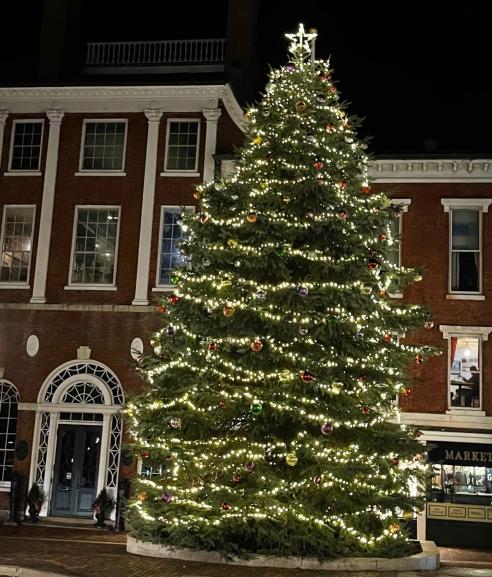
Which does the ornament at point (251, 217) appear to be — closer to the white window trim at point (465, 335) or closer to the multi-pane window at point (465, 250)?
the white window trim at point (465, 335)

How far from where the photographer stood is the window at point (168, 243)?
70.3 ft

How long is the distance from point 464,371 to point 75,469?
1084cm

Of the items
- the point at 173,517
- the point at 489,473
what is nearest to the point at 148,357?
the point at 173,517

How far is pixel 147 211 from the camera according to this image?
21672 mm

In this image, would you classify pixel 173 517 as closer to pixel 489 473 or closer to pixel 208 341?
pixel 208 341

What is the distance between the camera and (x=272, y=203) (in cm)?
1389

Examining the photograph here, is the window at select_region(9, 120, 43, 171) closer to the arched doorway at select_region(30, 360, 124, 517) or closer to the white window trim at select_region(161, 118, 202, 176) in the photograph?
the white window trim at select_region(161, 118, 202, 176)

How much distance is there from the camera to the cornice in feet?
67.9

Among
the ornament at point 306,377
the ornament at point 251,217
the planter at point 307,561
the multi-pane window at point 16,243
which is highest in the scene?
the multi-pane window at point 16,243

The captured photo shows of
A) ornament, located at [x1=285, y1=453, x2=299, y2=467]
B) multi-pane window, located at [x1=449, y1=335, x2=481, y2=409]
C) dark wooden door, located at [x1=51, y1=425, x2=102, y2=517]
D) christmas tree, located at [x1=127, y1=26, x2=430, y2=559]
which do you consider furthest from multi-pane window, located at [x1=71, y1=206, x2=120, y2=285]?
ornament, located at [x1=285, y1=453, x2=299, y2=467]

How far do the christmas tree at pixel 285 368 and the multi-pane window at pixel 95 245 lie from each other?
7.93m

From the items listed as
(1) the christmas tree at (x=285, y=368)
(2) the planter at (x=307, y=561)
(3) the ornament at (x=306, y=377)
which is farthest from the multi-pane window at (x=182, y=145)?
(2) the planter at (x=307, y=561)

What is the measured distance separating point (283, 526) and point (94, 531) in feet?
26.6

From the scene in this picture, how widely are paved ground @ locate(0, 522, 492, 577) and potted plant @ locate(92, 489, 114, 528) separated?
7.10 feet
